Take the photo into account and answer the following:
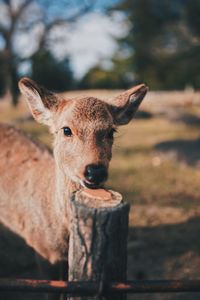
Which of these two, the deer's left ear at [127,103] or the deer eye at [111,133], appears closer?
the deer eye at [111,133]

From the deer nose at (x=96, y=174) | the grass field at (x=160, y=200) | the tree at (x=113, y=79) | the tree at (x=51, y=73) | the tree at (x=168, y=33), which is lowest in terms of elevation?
the tree at (x=113, y=79)

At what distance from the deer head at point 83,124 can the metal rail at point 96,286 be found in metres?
0.86

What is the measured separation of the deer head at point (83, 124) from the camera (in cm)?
319

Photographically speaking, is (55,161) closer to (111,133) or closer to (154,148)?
(111,133)

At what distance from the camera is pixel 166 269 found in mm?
5051

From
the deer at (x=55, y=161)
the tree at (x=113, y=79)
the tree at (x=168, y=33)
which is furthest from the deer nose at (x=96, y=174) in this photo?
the tree at (x=113, y=79)

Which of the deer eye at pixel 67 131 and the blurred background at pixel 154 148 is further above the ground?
the deer eye at pixel 67 131

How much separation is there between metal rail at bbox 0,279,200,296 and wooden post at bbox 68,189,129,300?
5cm

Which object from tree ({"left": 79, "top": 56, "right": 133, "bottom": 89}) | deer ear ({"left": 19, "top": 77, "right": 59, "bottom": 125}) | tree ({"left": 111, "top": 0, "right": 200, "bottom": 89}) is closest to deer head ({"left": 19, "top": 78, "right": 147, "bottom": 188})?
deer ear ({"left": 19, "top": 77, "right": 59, "bottom": 125})

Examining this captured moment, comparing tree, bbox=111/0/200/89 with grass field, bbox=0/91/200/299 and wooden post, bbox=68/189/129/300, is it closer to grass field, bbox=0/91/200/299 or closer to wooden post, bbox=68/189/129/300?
grass field, bbox=0/91/200/299

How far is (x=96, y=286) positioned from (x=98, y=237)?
237 millimetres

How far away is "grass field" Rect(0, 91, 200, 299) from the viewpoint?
5.19m

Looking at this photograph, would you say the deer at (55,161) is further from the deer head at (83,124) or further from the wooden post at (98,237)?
the wooden post at (98,237)

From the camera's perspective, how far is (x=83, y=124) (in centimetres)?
351
